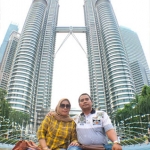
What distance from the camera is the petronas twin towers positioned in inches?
3017

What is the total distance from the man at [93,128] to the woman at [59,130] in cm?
17

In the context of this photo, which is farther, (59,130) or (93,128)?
(59,130)

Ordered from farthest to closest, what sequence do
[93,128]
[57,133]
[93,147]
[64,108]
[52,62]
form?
[52,62] → [64,108] → [57,133] → [93,128] → [93,147]

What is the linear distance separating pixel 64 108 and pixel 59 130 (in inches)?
14.6

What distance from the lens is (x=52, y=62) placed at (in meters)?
101

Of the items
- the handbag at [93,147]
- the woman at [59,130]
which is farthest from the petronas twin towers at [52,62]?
the handbag at [93,147]

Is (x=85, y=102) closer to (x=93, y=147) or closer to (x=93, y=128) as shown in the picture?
(x=93, y=128)

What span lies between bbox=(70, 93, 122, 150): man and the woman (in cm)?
17

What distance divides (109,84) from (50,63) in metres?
33.5

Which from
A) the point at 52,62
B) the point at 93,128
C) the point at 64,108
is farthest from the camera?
the point at 52,62

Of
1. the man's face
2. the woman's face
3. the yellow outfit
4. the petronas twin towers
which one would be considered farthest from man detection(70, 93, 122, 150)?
the petronas twin towers

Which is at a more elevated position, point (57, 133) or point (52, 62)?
point (52, 62)

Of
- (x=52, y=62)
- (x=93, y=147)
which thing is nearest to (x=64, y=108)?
(x=93, y=147)

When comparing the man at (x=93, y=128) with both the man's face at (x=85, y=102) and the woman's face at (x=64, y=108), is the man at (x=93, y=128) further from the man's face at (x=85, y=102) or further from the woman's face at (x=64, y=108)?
the woman's face at (x=64, y=108)
